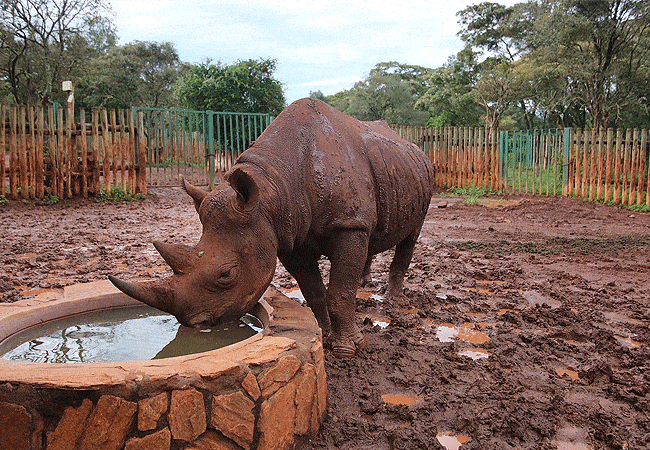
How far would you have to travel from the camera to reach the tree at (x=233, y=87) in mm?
24672

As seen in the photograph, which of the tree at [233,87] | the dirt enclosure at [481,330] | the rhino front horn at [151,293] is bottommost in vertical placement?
the dirt enclosure at [481,330]

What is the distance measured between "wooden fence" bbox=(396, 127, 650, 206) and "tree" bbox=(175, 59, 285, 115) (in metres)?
9.35

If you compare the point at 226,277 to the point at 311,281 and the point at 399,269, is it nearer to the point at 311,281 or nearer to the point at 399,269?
the point at 311,281

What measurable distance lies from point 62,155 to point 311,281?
1045 cm

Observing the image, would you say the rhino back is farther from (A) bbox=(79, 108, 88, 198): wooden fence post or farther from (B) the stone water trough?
(A) bbox=(79, 108, 88, 198): wooden fence post

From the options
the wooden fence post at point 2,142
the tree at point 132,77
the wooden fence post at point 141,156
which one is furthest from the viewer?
the tree at point 132,77

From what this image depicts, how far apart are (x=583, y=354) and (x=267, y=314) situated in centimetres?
248

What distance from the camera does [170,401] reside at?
242 centimetres

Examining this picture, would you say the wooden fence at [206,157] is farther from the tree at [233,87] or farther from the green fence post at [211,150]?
the tree at [233,87]

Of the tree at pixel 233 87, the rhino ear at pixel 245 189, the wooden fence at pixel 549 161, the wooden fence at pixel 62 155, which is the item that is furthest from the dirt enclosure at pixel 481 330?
the tree at pixel 233 87

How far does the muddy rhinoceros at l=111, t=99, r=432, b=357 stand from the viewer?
308 cm

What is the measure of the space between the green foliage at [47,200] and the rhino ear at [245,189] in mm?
10883

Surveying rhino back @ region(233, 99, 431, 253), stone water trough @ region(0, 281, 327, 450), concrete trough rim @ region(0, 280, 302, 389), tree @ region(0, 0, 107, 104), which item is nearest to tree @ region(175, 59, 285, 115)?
tree @ region(0, 0, 107, 104)

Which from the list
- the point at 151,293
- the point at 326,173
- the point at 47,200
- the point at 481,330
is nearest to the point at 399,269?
the point at 481,330
